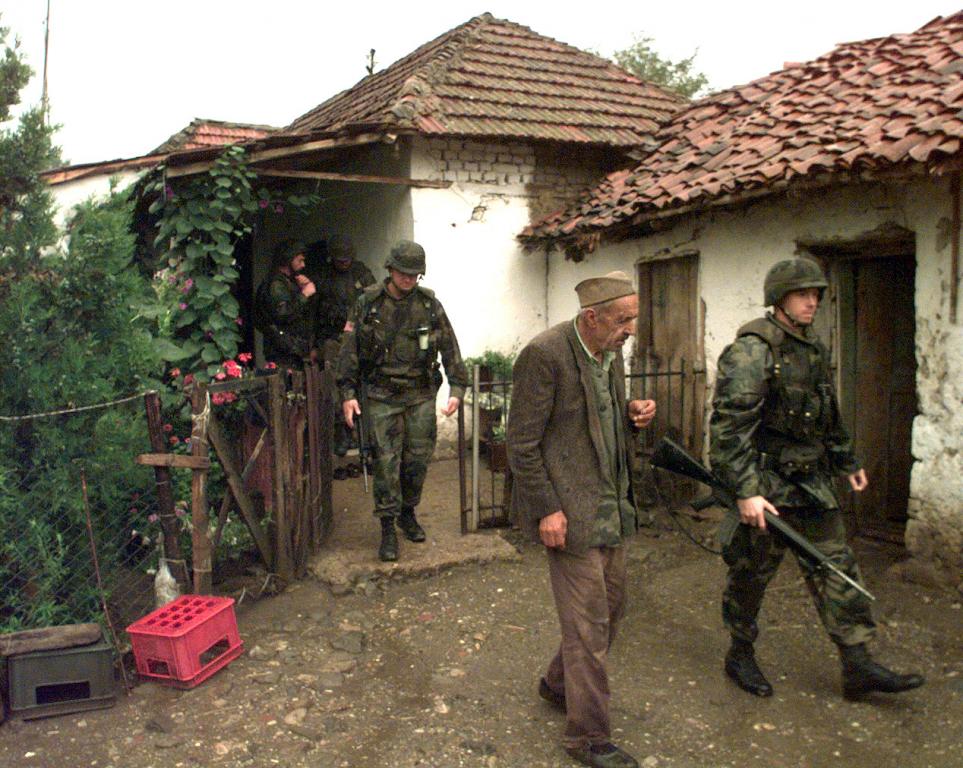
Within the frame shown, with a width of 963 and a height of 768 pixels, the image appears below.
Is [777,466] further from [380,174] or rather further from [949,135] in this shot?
[380,174]

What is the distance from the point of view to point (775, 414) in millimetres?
3648

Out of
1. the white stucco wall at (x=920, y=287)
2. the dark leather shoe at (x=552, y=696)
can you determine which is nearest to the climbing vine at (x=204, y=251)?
the white stucco wall at (x=920, y=287)

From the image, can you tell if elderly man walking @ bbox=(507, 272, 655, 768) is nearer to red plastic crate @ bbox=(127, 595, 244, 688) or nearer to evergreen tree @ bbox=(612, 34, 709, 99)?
red plastic crate @ bbox=(127, 595, 244, 688)

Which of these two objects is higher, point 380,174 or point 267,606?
point 380,174

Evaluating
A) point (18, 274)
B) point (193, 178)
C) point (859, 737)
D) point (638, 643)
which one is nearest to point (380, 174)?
point (193, 178)

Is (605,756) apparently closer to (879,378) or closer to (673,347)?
(879,378)

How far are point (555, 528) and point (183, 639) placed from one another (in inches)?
74.7

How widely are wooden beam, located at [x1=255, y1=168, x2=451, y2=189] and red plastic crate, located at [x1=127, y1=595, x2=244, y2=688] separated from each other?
13.6 feet

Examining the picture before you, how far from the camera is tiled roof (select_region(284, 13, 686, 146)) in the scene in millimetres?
8422

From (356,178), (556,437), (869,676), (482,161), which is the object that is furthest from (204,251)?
(869,676)

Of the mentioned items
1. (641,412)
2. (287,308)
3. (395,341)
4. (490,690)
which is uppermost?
(287,308)

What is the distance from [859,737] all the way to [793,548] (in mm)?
789

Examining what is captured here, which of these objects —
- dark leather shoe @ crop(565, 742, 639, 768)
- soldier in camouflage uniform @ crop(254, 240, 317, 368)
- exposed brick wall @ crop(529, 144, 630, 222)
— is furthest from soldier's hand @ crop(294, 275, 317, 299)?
dark leather shoe @ crop(565, 742, 639, 768)

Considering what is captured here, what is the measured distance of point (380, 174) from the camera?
9047 millimetres
